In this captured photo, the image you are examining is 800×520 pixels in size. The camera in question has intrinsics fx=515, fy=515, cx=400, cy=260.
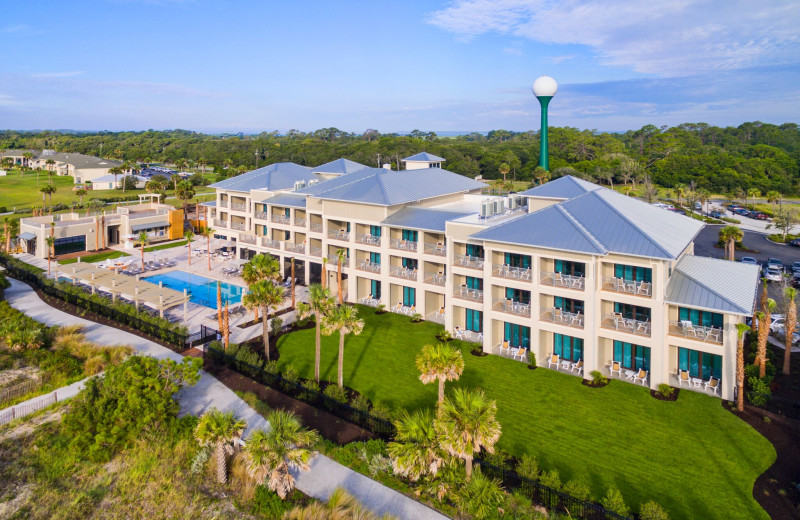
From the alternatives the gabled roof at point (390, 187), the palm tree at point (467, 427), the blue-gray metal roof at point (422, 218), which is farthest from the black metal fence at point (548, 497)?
the gabled roof at point (390, 187)

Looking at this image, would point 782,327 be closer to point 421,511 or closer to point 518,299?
point 518,299

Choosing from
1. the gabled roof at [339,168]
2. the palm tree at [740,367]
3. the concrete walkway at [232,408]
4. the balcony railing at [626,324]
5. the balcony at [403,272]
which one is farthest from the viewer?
the gabled roof at [339,168]

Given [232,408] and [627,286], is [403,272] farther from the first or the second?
[232,408]

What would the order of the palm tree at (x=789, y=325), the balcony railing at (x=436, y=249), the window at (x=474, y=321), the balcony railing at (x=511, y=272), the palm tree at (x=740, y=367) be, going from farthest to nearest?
the balcony railing at (x=436, y=249)
the window at (x=474, y=321)
the balcony railing at (x=511, y=272)
the palm tree at (x=789, y=325)
the palm tree at (x=740, y=367)

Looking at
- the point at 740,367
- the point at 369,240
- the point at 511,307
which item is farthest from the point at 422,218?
the point at 740,367

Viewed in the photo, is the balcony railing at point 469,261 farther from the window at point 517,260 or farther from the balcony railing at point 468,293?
the window at point 517,260

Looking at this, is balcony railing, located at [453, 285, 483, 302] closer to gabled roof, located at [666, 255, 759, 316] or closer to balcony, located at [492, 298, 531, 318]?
balcony, located at [492, 298, 531, 318]

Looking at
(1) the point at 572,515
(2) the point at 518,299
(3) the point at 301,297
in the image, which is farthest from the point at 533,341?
(3) the point at 301,297
